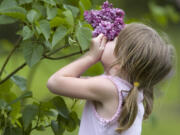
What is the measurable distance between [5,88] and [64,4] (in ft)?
1.68

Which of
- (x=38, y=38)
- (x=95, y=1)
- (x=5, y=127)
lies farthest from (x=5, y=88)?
(x=95, y=1)

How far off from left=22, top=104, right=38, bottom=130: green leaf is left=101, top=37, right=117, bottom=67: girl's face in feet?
1.15

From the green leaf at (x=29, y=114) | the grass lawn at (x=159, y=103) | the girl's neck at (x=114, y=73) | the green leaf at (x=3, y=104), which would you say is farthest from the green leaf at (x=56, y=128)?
the grass lawn at (x=159, y=103)

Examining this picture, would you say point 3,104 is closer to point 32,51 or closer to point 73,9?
point 32,51

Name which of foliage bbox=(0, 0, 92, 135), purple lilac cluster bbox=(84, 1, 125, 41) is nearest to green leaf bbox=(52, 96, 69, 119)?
foliage bbox=(0, 0, 92, 135)

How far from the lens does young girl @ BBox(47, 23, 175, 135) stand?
1660 millimetres

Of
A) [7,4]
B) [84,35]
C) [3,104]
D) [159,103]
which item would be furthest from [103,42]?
[159,103]

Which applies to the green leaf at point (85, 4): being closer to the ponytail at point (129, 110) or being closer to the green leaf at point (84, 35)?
the green leaf at point (84, 35)

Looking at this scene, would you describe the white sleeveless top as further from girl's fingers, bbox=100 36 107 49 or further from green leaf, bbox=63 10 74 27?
green leaf, bbox=63 10 74 27

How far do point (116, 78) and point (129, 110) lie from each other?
129 millimetres

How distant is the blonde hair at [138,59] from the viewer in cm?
169

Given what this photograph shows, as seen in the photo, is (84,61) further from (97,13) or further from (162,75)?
(162,75)

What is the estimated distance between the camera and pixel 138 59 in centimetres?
171

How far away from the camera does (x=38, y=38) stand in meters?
1.64
